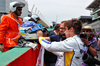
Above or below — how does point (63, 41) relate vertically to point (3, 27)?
above

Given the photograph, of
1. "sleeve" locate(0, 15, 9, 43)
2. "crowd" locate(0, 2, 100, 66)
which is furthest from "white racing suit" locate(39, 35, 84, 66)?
"sleeve" locate(0, 15, 9, 43)

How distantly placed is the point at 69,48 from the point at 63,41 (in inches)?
5.1

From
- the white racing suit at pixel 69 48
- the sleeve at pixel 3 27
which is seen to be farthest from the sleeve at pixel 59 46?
the sleeve at pixel 3 27

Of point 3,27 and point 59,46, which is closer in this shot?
point 59,46

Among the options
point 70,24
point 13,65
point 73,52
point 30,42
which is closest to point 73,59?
point 73,52

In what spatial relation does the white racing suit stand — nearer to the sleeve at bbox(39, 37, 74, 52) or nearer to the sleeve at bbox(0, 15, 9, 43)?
the sleeve at bbox(39, 37, 74, 52)

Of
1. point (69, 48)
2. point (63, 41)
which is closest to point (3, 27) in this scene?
point (63, 41)

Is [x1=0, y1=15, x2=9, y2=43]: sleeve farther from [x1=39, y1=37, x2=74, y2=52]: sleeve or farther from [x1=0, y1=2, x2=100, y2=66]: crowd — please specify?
[x1=39, y1=37, x2=74, y2=52]: sleeve

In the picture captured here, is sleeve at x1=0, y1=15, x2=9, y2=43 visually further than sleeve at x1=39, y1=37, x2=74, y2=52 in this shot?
Yes

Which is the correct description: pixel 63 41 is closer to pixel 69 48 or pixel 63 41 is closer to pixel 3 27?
pixel 69 48

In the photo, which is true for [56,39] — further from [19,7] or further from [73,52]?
[73,52]

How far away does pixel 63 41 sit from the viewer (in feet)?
5.86

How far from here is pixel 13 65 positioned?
1.11 metres

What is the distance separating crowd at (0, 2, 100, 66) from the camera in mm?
1775
